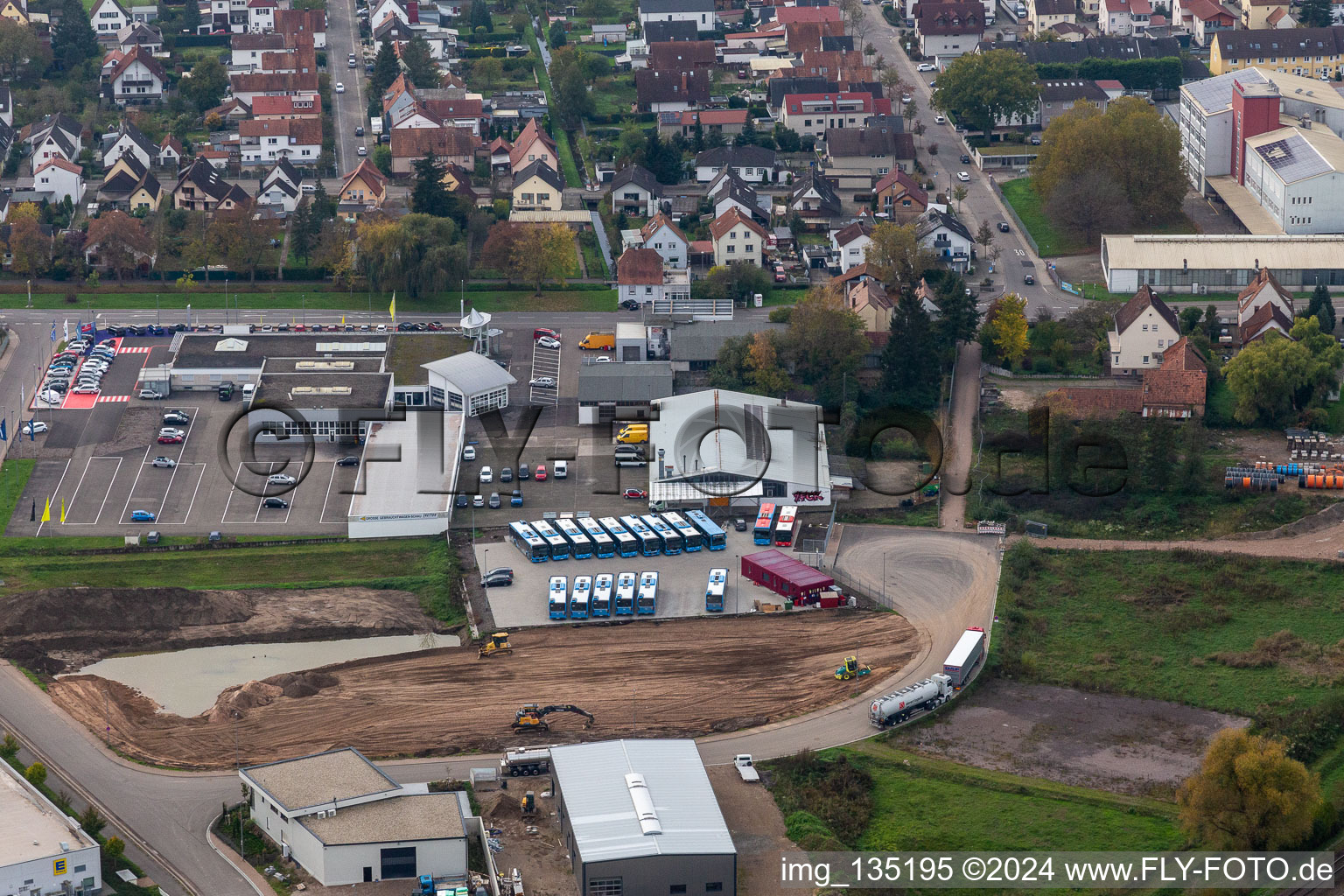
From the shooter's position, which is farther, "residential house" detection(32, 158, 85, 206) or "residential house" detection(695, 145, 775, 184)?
"residential house" detection(695, 145, 775, 184)

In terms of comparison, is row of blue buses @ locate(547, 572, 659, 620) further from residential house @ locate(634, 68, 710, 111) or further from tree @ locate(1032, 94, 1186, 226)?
residential house @ locate(634, 68, 710, 111)

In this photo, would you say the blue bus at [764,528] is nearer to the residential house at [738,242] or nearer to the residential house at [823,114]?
the residential house at [738,242]

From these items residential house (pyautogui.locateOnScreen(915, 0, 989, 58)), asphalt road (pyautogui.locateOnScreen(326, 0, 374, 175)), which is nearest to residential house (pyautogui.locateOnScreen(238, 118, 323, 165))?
asphalt road (pyautogui.locateOnScreen(326, 0, 374, 175))

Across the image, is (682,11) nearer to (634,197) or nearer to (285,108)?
(285,108)

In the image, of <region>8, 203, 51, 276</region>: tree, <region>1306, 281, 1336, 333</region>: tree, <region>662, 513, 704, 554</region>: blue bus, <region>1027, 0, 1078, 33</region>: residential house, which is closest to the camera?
<region>662, 513, 704, 554</region>: blue bus

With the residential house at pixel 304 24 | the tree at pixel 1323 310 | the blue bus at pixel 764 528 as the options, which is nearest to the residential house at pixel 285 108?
the residential house at pixel 304 24

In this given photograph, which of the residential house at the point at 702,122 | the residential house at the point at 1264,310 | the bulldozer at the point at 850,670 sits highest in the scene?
the residential house at the point at 702,122
